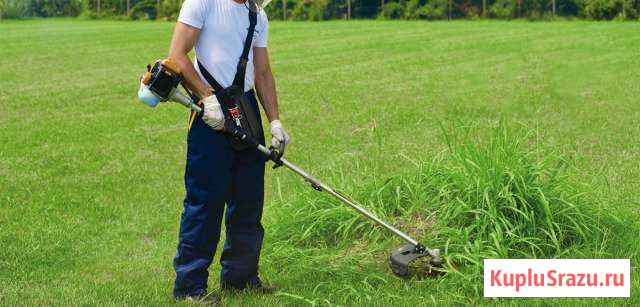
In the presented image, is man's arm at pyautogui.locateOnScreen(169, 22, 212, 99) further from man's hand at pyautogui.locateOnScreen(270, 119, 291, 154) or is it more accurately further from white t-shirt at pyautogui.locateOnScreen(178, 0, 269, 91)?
man's hand at pyautogui.locateOnScreen(270, 119, 291, 154)

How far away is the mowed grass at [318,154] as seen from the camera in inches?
223

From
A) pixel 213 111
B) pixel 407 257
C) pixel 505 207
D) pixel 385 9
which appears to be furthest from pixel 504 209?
pixel 385 9

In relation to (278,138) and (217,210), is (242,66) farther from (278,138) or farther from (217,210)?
(217,210)

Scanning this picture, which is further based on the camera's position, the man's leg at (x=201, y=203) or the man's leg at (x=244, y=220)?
the man's leg at (x=244, y=220)

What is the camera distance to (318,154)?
9.92m

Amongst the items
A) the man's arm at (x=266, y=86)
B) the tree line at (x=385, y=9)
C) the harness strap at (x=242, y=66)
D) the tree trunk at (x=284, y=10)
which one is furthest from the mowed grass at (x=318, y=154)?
the tree trunk at (x=284, y=10)

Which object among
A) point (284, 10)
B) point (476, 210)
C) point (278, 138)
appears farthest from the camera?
point (284, 10)

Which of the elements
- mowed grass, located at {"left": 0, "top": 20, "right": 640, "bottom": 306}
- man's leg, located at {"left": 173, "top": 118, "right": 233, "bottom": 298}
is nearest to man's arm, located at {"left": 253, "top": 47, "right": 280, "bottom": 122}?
man's leg, located at {"left": 173, "top": 118, "right": 233, "bottom": 298}

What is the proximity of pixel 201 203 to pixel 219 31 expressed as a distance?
2.82 feet

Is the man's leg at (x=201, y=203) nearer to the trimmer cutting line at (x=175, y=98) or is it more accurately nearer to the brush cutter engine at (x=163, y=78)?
the trimmer cutting line at (x=175, y=98)

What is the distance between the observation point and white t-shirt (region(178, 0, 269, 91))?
4781 millimetres

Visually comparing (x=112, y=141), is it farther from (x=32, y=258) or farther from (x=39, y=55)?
(x=39, y=55)

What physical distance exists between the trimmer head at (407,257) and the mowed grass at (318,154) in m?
0.08

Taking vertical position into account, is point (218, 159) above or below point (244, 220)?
above
